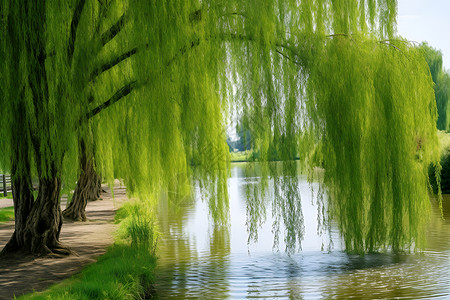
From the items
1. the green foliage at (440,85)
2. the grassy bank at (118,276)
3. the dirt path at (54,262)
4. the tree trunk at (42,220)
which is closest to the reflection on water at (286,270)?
the grassy bank at (118,276)

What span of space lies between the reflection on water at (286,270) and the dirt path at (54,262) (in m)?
1.18

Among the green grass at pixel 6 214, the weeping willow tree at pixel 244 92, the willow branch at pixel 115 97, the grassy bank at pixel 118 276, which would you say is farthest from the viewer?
the green grass at pixel 6 214

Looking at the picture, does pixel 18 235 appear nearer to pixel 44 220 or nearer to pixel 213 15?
pixel 44 220

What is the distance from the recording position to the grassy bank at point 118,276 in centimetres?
644

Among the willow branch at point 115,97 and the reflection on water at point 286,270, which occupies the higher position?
the willow branch at point 115,97

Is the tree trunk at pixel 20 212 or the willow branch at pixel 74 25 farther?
the tree trunk at pixel 20 212

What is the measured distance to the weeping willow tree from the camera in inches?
291

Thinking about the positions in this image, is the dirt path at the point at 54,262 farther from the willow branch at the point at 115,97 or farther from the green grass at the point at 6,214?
the willow branch at the point at 115,97

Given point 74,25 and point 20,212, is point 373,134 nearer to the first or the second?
point 74,25

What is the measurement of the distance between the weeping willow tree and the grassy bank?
1315 mm

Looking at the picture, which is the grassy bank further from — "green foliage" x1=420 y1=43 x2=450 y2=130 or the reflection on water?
"green foliage" x1=420 y1=43 x2=450 y2=130

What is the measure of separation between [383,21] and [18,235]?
6166 millimetres

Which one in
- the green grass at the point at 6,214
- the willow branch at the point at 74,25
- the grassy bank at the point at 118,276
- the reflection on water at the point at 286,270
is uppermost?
the willow branch at the point at 74,25

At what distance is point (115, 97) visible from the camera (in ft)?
27.1
